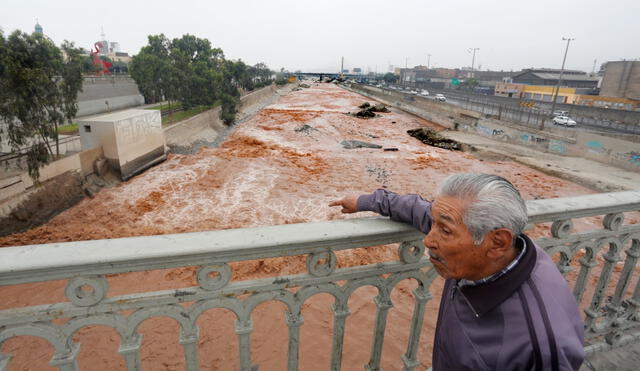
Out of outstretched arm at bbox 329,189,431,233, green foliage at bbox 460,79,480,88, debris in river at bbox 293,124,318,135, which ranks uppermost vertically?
green foliage at bbox 460,79,480,88

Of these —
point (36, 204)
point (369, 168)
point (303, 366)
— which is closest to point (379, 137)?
point (369, 168)

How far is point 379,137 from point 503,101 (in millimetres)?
26767

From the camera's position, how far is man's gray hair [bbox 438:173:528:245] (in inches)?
44.9

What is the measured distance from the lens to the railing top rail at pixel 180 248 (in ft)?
3.77

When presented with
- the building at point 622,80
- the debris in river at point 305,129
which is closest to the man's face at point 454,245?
the debris in river at point 305,129

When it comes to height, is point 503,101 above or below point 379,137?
above

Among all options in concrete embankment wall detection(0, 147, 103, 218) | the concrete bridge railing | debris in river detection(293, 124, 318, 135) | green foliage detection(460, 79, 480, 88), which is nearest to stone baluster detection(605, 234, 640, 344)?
the concrete bridge railing

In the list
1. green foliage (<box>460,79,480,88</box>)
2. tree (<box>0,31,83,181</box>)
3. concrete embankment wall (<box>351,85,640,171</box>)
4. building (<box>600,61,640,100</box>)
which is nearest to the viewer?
tree (<box>0,31,83,181</box>)

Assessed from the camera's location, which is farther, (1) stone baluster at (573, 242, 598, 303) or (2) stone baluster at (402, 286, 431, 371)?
(1) stone baluster at (573, 242, 598, 303)

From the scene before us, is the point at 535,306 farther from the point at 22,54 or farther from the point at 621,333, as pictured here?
the point at 22,54

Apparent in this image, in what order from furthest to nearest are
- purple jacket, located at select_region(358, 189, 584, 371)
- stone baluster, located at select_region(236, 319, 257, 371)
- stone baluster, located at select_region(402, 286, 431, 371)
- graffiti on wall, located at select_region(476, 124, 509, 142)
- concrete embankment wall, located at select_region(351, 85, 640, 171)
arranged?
graffiti on wall, located at select_region(476, 124, 509, 142) → concrete embankment wall, located at select_region(351, 85, 640, 171) → stone baluster, located at select_region(402, 286, 431, 371) → stone baluster, located at select_region(236, 319, 257, 371) → purple jacket, located at select_region(358, 189, 584, 371)

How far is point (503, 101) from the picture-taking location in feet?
157

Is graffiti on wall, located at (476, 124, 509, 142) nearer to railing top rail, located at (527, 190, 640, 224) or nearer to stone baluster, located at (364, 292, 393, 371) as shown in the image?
railing top rail, located at (527, 190, 640, 224)

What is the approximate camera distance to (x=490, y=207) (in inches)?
45.3
